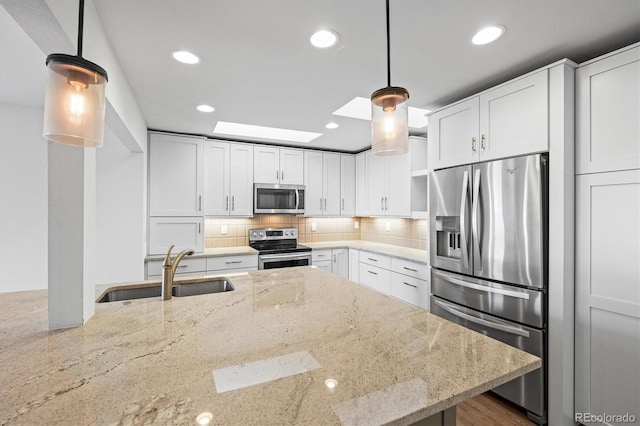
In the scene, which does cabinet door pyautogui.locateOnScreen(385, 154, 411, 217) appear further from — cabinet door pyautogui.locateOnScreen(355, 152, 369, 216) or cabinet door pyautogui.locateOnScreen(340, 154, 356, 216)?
cabinet door pyautogui.locateOnScreen(340, 154, 356, 216)

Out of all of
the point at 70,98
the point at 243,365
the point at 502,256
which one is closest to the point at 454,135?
the point at 502,256

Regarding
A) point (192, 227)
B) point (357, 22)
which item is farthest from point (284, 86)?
point (192, 227)

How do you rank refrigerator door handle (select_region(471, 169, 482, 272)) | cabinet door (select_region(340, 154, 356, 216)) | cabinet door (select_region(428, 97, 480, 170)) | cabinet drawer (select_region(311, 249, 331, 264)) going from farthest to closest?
cabinet door (select_region(340, 154, 356, 216)) → cabinet drawer (select_region(311, 249, 331, 264)) → cabinet door (select_region(428, 97, 480, 170)) → refrigerator door handle (select_region(471, 169, 482, 272))

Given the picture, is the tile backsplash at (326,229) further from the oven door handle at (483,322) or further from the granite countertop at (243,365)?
the granite countertop at (243,365)

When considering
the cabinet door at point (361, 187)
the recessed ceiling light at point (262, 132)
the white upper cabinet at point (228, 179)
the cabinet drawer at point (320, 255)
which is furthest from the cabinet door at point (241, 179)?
the cabinet door at point (361, 187)

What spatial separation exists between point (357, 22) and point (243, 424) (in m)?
1.73

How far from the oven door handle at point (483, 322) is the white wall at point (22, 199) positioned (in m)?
3.65

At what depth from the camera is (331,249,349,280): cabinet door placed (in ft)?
13.7

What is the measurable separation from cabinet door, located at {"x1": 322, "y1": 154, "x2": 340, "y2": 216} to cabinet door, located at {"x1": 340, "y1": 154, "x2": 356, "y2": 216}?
0.07m

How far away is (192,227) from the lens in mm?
3529

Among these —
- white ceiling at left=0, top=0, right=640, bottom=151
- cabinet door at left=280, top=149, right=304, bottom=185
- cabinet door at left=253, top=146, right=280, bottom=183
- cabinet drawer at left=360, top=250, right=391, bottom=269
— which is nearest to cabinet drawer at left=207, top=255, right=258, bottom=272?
cabinet door at left=253, top=146, right=280, bottom=183

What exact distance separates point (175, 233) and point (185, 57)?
2.19 metres

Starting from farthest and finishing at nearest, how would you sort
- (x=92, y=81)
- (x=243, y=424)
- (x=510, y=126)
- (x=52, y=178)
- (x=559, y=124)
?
(x=510, y=126), (x=559, y=124), (x=52, y=178), (x=92, y=81), (x=243, y=424)

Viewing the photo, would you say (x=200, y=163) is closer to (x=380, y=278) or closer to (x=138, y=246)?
(x=138, y=246)
